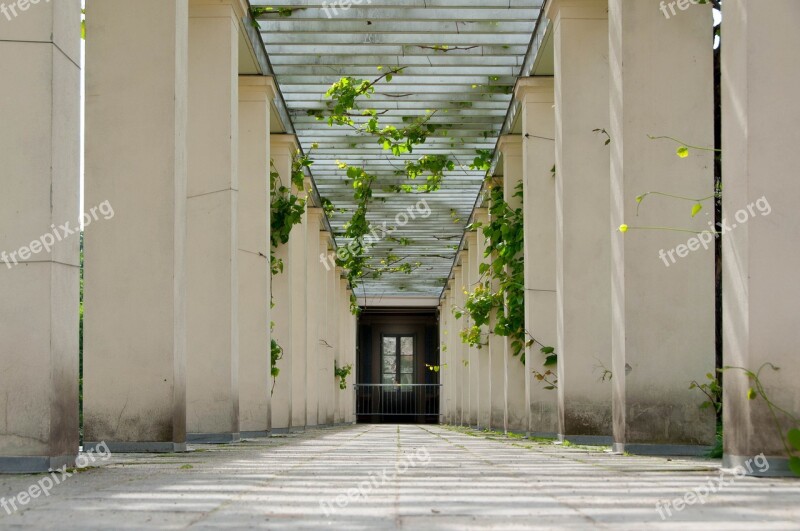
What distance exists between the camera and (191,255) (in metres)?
10.6

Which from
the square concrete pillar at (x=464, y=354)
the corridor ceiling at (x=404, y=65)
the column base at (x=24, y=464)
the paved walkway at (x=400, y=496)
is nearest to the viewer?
the paved walkway at (x=400, y=496)

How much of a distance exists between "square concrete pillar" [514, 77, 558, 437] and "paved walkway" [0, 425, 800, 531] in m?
6.86

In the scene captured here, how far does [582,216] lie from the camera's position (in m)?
11.0

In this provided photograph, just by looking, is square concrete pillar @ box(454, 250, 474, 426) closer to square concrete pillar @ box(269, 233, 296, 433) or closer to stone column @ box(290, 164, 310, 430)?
stone column @ box(290, 164, 310, 430)

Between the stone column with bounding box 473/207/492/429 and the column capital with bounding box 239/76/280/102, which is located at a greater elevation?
the column capital with bounding box 239/76/280/102

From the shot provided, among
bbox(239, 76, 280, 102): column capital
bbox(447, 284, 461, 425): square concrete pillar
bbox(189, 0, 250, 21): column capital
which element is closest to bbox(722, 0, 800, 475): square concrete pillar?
bbox(189, 0, 250, 21): column capital

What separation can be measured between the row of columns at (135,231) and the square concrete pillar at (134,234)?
0.04 feet

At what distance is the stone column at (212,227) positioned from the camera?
10.4 meters

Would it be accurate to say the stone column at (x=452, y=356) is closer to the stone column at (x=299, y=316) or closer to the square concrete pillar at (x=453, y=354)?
the square concrete pillar at (x=453, y=354)

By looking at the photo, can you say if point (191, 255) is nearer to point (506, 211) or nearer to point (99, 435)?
point (99, 435)

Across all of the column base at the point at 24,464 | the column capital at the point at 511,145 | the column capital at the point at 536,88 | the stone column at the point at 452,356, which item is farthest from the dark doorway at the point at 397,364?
the column base at the point at 24,464

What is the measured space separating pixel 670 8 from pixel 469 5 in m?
5.25

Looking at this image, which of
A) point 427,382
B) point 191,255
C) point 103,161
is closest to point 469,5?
point 191,255

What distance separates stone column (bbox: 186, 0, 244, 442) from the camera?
1043cm
